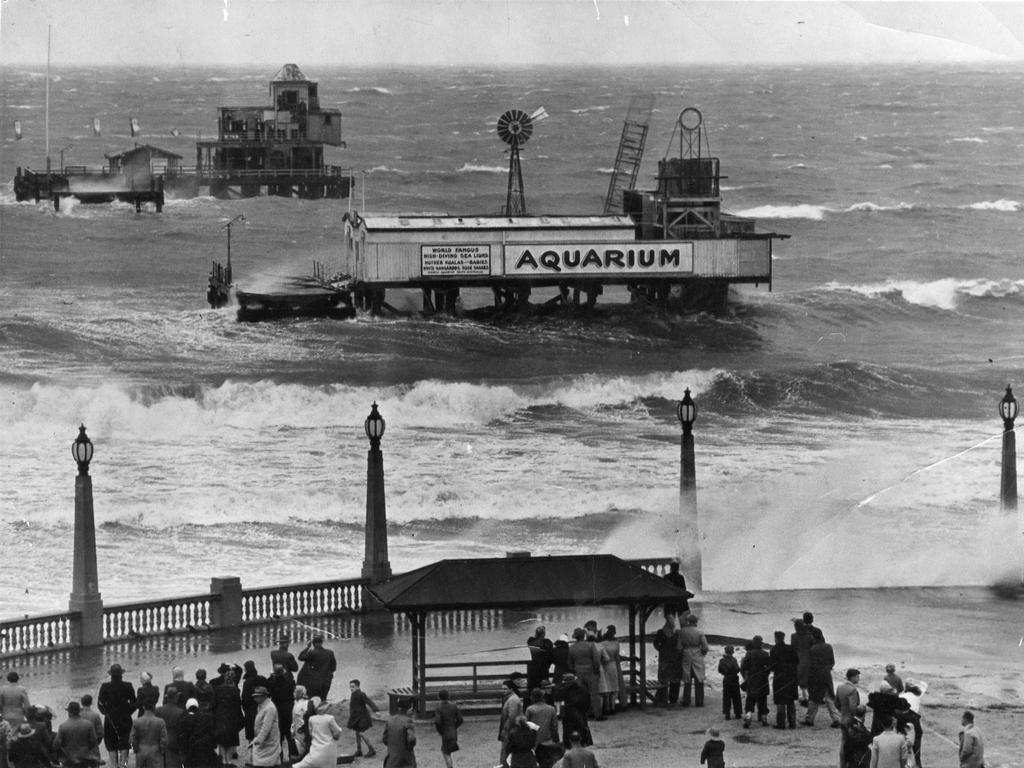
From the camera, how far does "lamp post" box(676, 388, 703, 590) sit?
105ft

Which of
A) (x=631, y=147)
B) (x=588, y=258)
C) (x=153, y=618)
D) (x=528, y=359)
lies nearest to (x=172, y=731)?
(x=153, y=618)

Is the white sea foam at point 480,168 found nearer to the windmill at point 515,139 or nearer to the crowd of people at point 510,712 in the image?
the windmill at point 515,139

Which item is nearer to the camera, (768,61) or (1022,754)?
(1022,754)

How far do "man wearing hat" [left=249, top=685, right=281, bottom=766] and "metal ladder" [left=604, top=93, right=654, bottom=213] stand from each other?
23.7m

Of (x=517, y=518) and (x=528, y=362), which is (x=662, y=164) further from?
(x=517, y=518)

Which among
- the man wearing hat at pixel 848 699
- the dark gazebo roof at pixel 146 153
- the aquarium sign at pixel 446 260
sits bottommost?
the man wearing hat at pixel 848 699

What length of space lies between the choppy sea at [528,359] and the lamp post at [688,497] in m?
4.58

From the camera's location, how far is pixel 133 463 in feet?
138

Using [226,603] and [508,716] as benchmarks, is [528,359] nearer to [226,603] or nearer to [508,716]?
[226,603]

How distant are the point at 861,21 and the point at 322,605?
1839cm


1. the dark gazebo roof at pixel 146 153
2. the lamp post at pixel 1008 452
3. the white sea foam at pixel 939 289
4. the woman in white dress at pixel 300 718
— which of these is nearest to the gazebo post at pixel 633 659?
the woman in white dress at pixel 300 718

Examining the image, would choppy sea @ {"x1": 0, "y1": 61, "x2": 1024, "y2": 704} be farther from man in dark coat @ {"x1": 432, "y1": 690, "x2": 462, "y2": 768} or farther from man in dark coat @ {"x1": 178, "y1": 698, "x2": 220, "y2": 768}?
man in dark coat @ {"x1": 178, "y1": 698, "x2": 220, "y2": 768}

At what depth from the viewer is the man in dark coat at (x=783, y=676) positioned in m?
23.6

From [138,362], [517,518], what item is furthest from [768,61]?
[138,362]
